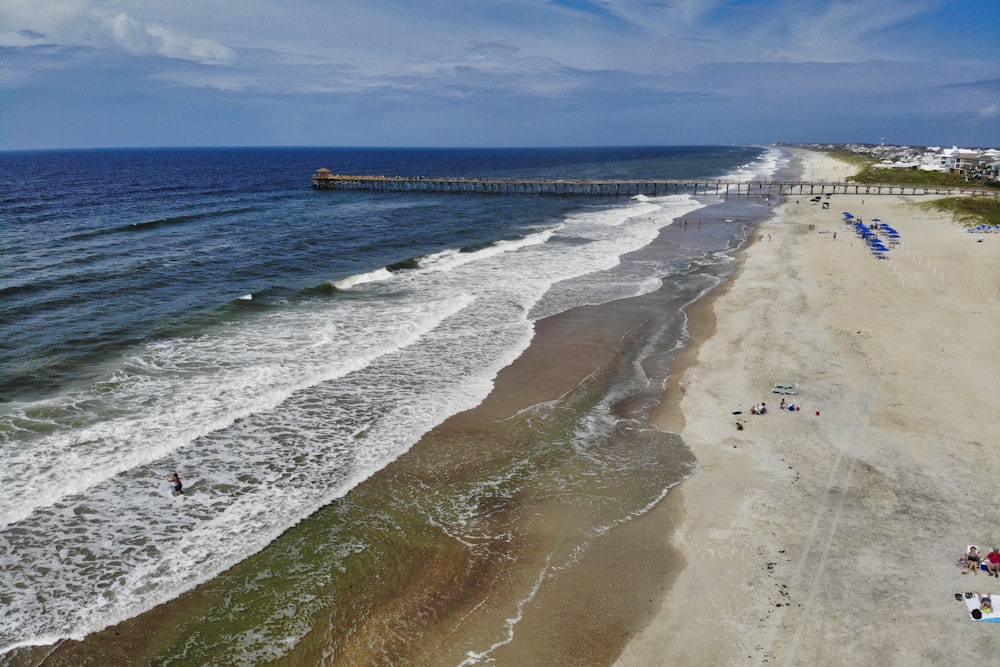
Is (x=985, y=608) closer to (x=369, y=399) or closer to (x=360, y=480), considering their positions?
(x=360, y=480)

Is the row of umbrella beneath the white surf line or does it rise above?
above

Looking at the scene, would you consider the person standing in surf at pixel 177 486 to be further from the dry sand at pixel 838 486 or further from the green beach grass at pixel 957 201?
the green beach grass at pixel 957 201

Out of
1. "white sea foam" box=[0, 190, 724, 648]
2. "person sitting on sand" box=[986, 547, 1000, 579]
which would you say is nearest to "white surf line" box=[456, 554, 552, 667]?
"white sea foam" box=[0, 190, 724, 648]

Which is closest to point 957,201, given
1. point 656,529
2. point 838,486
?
point 838,486

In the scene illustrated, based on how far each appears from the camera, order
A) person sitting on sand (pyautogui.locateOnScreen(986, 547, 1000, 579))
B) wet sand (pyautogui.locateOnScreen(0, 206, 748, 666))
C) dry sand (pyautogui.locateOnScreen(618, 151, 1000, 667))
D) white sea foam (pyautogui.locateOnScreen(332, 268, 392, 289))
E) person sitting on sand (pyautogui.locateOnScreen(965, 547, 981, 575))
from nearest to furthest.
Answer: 1. wet sand (pyautogui.locateOnScreen(0, 206, 748, 666))
2. dry sand (pyautogui.locateOnScreen(618, 151, 1000, 667))
3. person sitting on sand (pyautogui.locateOnScreen(986, 547, 1000, 579))
4. person sitting on sand (pyautogui.locateOnScreen(965, 547, 981, 575))
5. white sea foam (pyautogui.locateOnScreen(332, 268, 392, 289))

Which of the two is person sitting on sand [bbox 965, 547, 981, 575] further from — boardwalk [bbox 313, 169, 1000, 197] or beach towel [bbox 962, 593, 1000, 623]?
boardwalk [bbox 313, 169, 1000, 197]

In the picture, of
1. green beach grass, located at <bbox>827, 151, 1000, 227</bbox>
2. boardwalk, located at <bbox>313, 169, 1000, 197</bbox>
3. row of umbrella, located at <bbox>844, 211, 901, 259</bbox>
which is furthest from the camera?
boardwalk, located at <bbox>313, 169, 1000, 197</bbox>

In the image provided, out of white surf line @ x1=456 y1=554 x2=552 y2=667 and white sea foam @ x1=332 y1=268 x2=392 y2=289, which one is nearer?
white surf line @ x1=456 y1=554 x2=552 y2=667

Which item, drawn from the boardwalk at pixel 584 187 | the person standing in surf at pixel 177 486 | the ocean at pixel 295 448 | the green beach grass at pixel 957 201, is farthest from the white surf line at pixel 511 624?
the boardwalk at pixel 584 187
